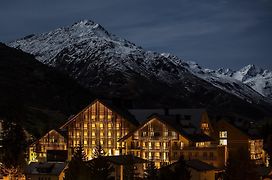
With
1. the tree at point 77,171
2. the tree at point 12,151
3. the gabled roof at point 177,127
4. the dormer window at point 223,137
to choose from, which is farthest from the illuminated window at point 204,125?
the tree at point 77,171

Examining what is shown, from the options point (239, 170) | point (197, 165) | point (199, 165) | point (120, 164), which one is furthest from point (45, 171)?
point (239, 170)

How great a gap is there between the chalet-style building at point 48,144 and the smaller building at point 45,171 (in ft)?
85.3

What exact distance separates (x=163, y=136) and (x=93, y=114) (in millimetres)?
20547

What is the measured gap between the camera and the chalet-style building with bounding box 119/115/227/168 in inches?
4338

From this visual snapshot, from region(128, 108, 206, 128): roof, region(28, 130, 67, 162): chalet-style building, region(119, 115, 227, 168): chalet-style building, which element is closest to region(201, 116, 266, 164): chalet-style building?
region(128, 108, 206, 128): roof

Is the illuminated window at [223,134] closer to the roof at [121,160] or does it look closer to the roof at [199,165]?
the roof at [199,165]

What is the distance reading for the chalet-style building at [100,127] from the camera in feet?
406

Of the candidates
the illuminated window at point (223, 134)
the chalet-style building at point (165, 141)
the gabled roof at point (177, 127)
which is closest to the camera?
the chalet-style building at point (165, 141)

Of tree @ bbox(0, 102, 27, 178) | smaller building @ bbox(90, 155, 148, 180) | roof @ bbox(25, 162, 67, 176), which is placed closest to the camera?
smaller building @ bbox(90, 155, 148, 180)

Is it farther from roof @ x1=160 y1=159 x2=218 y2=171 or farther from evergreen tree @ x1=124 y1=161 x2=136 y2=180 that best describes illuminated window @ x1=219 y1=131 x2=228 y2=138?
evergreen tree @ x1=124 y1=161 x2=136 y2=180

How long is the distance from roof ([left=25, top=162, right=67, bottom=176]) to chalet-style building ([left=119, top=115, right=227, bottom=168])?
19.4 meters

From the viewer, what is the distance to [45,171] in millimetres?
99875

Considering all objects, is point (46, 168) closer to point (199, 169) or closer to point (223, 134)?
point (199, 169)

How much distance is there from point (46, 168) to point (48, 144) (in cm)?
2872
